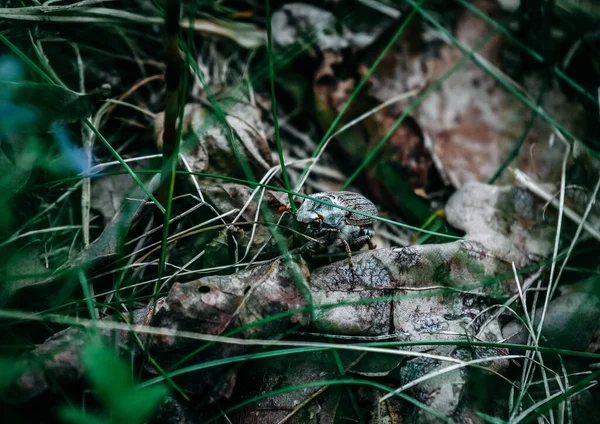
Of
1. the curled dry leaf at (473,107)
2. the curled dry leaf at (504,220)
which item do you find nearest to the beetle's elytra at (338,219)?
the curled dry leaf at (504,220)

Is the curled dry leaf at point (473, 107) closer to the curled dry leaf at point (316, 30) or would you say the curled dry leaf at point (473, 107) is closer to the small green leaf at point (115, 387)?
the curled dry leaf at point (316, 30)

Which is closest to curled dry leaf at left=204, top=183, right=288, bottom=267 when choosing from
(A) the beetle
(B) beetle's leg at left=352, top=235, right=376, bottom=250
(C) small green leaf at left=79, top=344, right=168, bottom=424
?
(A) the beetle

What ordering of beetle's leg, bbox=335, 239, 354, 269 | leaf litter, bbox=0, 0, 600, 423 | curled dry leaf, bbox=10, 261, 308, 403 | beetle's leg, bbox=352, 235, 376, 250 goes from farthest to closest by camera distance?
1. beetle's leg, bbox=352, 235, 376, 250
2. beetle's leg, bbox=335, 239, 354, 269
3. leaf litter, bbox=0, 0, 600, 423
4. curled dry leaf, bbox=10, 261, 308, 403

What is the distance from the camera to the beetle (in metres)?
1.83

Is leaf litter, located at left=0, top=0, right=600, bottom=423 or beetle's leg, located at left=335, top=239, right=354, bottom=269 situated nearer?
leaf litter, located at left=0, top=0, right=600, bottom=423

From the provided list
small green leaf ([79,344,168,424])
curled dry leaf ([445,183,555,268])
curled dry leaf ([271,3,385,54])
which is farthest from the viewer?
curled dry leaf ([271,3,385,54])

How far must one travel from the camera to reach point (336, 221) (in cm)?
187

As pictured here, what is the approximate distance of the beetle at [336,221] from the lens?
1833 millimetres

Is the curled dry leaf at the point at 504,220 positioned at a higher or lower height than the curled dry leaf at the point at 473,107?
lower

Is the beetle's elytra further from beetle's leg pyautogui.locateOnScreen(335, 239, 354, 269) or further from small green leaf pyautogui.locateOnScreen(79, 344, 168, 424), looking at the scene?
small green leaf pyautogui.locateOnScreen(79, 344, 168, 424)

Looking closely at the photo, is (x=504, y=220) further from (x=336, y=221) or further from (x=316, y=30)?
(x=316, y=30)

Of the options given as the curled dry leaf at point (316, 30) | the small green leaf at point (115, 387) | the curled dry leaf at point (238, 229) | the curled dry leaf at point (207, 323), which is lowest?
the curled dry leaf at point (207, 323)

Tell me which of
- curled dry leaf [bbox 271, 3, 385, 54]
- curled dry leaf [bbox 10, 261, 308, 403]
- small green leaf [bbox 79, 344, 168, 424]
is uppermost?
curled dry leaf [bbox 271, 3, 385, 54]

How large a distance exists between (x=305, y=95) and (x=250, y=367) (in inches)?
68.5
